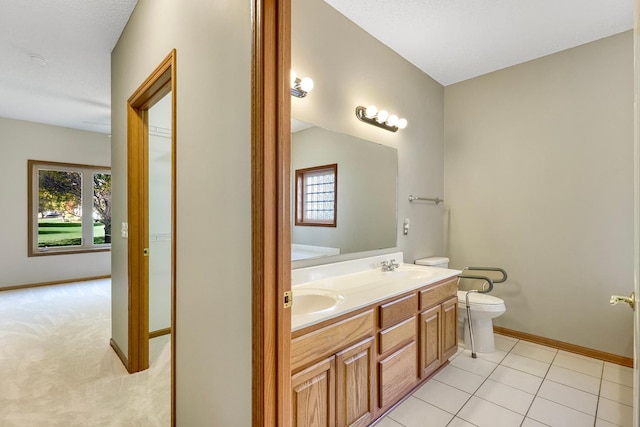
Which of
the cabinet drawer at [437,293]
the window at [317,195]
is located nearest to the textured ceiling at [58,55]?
the window at [317,195]

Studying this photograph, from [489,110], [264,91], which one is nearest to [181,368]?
[264,91]

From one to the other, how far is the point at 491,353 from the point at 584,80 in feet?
8.35

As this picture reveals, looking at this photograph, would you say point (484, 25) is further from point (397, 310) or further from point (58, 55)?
point (58, 55)

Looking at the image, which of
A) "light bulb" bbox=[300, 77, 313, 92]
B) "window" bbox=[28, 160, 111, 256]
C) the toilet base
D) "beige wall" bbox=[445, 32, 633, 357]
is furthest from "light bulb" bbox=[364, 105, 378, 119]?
"window" bbox=[28, 160, 111, 256]

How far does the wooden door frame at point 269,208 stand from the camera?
3.31ft

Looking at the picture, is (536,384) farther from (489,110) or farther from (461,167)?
(489,110)

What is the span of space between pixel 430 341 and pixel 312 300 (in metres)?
1.00

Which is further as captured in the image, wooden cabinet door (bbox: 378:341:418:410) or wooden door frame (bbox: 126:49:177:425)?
wooden door frame (bbox: 126:49:177:425)

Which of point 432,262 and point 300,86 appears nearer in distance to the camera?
point 300,86

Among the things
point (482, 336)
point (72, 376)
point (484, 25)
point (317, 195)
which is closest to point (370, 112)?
point (317, 195)

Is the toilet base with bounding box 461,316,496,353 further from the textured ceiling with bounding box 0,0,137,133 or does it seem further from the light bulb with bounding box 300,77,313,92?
the textured ceiling with bounding box 0,0,137,133

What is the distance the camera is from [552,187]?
287 cm

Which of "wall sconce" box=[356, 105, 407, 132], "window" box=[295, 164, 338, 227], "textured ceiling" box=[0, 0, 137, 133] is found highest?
"textured ceiling" box=[0, 0, 137, 133]

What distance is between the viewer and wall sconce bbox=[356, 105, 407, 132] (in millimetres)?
2525
